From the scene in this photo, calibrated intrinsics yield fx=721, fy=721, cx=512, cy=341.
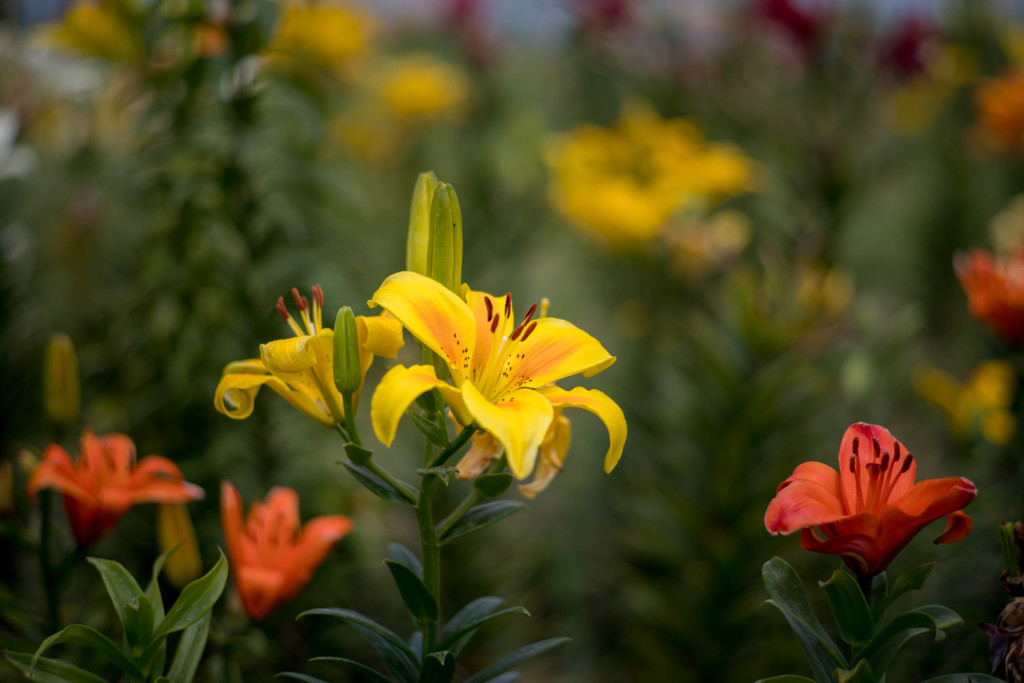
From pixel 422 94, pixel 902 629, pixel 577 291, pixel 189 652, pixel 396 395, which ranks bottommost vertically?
pixel 577 291

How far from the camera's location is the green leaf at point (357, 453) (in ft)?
1.26

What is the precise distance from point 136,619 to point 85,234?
40.2 inches

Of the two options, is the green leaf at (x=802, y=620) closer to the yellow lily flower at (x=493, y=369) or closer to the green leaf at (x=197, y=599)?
the yellow lily flower at (x=493, y=369)

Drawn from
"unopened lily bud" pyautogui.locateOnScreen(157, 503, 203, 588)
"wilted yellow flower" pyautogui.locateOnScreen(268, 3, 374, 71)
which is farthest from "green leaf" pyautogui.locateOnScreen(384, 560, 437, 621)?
"wilted yellow flower" pyautogui.locateOnScreen(268, 3, 374, 71)

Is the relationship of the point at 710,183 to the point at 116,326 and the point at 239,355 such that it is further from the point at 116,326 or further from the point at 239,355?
the point at 116,326

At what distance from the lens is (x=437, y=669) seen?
1.40 ft

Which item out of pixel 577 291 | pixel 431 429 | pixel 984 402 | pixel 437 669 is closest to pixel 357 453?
pixel 431 429

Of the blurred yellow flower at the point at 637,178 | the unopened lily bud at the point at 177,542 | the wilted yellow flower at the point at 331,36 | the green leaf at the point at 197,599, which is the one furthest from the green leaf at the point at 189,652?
the wilted yellow flower at the point at 331,36

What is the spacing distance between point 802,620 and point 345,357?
0.97 ft

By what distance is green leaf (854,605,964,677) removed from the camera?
38cm

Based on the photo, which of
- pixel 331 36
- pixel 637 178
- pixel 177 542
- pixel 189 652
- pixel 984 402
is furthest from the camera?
pixel 331 36

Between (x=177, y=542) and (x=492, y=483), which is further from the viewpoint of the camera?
(x=177, y=542)

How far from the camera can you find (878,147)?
1.67 meters

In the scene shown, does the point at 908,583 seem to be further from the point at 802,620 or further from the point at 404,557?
the point at 404,557
